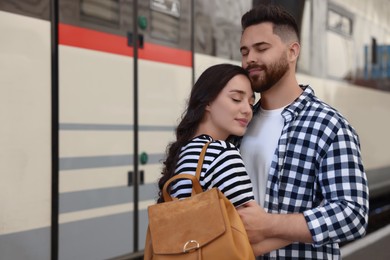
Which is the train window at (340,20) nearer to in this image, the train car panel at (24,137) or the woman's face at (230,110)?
the train car panel at (24,137)

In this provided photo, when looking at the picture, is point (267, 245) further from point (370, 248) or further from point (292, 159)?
point (370, 248)

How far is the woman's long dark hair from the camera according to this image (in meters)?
1.73

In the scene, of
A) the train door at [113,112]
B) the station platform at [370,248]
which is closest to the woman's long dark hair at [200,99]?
the train door at [113,112]

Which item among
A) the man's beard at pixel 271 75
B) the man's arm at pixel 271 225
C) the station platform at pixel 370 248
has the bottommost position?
the station platform at pixel 370 248

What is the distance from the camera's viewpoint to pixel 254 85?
1.81 m

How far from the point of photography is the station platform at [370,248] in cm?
475

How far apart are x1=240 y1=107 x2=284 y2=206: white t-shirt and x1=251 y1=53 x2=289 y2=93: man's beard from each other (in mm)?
97

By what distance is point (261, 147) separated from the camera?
1815 mm

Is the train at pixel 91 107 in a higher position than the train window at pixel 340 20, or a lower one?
lower

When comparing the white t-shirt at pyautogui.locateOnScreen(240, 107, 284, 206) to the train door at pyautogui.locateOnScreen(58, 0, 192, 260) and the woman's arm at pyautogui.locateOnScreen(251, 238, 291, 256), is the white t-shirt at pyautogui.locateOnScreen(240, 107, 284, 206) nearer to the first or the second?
the woman's arm at pyautogui.locateOnScreen(251, 238, 291, 256)

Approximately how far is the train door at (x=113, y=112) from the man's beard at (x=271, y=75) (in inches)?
61.5

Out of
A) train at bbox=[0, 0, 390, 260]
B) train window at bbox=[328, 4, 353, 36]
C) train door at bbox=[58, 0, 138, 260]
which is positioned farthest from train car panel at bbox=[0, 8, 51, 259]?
train window at bbox=[328, 4, 353, 36]

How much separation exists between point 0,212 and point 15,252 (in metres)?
0.22

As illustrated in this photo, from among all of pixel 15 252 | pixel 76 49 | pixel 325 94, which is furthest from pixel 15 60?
pixel 325 94
